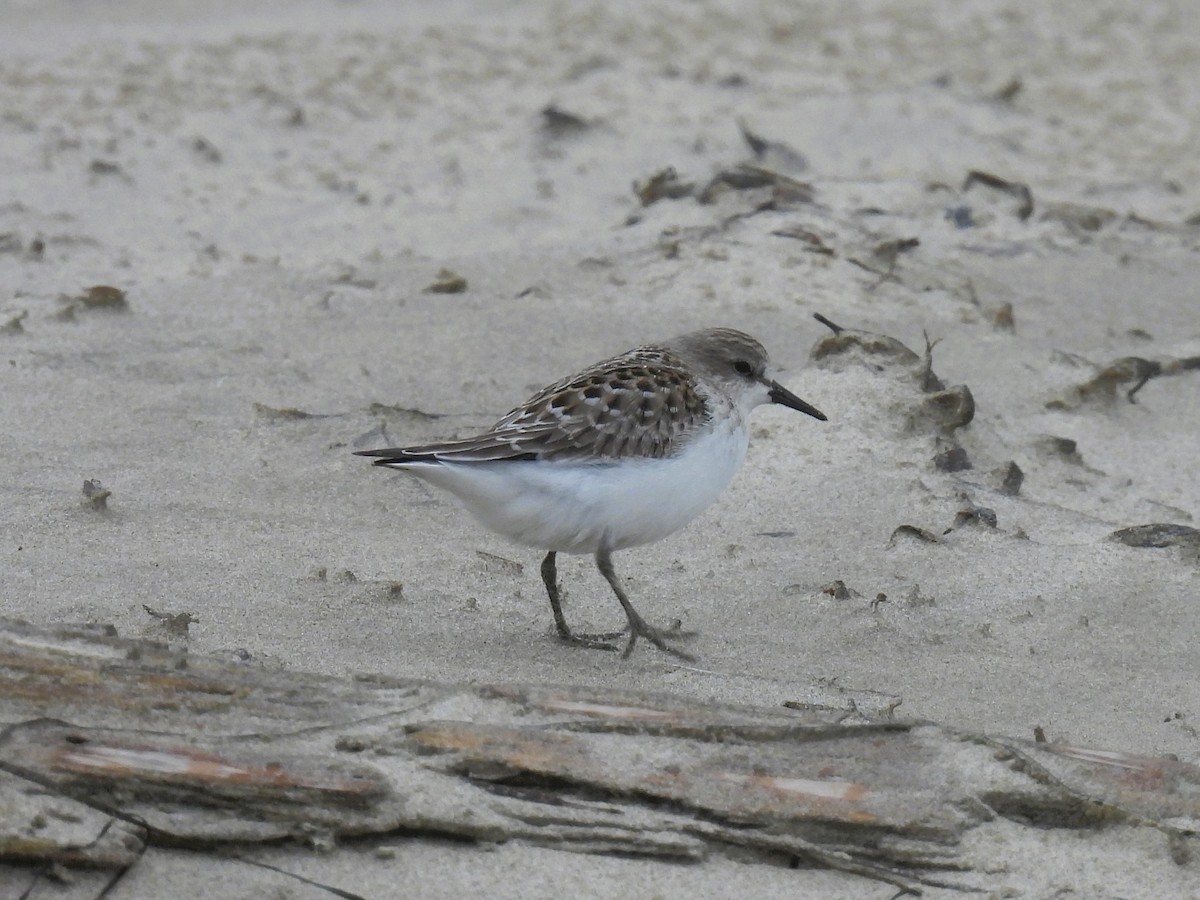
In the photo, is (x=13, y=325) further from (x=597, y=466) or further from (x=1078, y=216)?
(x=1078, y=216)

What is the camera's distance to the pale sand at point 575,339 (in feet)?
13.3

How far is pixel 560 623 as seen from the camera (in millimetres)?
4242

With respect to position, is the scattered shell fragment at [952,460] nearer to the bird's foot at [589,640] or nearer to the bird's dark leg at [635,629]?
the bird's dark leg at [635,629]

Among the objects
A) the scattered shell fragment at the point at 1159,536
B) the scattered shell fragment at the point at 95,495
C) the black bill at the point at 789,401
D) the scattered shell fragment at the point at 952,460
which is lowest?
the scattered shell fragment at the point at 1159,536

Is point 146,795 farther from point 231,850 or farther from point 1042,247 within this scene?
point 1042,247

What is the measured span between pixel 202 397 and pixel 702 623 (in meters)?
2.02

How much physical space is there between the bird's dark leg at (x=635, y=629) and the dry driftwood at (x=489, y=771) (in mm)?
742

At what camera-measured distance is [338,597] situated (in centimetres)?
424

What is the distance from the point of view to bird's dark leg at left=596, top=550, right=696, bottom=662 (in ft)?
13.6

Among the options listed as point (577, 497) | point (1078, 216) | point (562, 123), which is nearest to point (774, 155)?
point (562, 123)

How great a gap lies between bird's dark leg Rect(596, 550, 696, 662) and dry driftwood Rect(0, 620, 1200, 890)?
742 millimetres

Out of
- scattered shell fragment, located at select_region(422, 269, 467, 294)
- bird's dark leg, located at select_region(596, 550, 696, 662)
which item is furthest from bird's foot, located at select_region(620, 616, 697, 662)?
scattered shell fragment, located at select_region(422, 269, 467, 294)

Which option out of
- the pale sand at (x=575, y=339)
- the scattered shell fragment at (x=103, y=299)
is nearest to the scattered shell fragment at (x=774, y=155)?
the pale sand at (x=575, y=339)

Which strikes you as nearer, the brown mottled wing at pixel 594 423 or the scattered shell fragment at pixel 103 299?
the brown mottled wing at pixel 594 423
